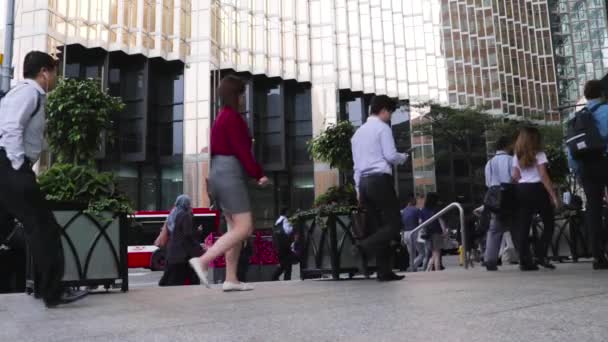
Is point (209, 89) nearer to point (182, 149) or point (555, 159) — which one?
point (182, 149)

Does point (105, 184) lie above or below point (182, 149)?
below

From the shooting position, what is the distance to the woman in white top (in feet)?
24.1

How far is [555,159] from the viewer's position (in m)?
18.7

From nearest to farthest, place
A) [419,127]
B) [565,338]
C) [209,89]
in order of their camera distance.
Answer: [565,338] → [209,89] → [419,127]

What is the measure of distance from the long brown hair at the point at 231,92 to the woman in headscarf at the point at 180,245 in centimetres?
405

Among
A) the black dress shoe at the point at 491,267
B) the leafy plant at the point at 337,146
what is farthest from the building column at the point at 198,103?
the black dress shoe at the point at 491,267

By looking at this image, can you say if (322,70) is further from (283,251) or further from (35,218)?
(35,218)

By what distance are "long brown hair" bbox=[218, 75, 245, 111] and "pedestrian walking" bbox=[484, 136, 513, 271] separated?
402 cm

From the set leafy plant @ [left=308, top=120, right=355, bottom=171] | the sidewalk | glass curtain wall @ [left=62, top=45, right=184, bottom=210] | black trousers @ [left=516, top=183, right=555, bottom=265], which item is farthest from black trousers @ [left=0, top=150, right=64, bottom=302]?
glass curtain wall @ [left=62, top=45, right=184, bottom=210]

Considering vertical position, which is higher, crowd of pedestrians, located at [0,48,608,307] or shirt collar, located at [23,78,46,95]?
shirt collar, located at [23,78,46,95]

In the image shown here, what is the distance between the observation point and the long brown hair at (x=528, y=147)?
736 centimetres

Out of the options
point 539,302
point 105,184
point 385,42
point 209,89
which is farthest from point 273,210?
point 539,302

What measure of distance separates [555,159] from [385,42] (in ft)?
86.8

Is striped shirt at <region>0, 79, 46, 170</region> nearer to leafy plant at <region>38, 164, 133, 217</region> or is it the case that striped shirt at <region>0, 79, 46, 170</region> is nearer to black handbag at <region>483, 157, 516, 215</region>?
leafy plant at <region>38, 164, 133, 217</region>
